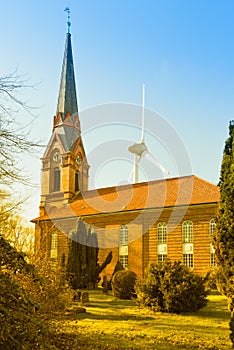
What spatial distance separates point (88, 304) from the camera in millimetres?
19125

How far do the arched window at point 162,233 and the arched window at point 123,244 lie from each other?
369 centimetres

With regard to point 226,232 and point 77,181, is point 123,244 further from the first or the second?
point 226,232

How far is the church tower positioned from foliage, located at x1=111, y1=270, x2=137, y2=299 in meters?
26.1

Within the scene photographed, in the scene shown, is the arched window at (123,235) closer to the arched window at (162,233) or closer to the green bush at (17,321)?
the arched window at (162,233)

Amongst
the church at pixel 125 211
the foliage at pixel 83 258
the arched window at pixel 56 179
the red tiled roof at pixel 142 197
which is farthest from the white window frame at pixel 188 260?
the arched window at pixel 56 179

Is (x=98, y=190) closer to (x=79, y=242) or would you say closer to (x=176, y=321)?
(x=79, y=242)

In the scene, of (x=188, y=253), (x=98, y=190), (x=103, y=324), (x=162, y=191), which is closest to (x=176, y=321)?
(x=103, y=324)

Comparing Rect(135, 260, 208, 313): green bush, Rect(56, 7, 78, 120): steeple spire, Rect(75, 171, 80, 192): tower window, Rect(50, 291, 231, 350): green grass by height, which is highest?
Rect(56, 7, 78, 120): steeple spire

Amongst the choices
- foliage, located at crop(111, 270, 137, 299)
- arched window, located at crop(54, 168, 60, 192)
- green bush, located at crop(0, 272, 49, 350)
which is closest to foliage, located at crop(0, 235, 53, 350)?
green bush, located at crop(0, 272, 49, 350)

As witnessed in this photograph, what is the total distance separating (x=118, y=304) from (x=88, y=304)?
1.60m

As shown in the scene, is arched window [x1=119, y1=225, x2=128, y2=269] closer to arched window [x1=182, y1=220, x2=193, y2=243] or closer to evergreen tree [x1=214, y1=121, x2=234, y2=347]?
arched window [x1=182, y1=220, x2=193, y2=243]

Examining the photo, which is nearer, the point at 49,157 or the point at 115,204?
the point at 115,204

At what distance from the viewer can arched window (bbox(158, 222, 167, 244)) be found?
35.5 metres

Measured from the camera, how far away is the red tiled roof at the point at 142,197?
35062 mm
